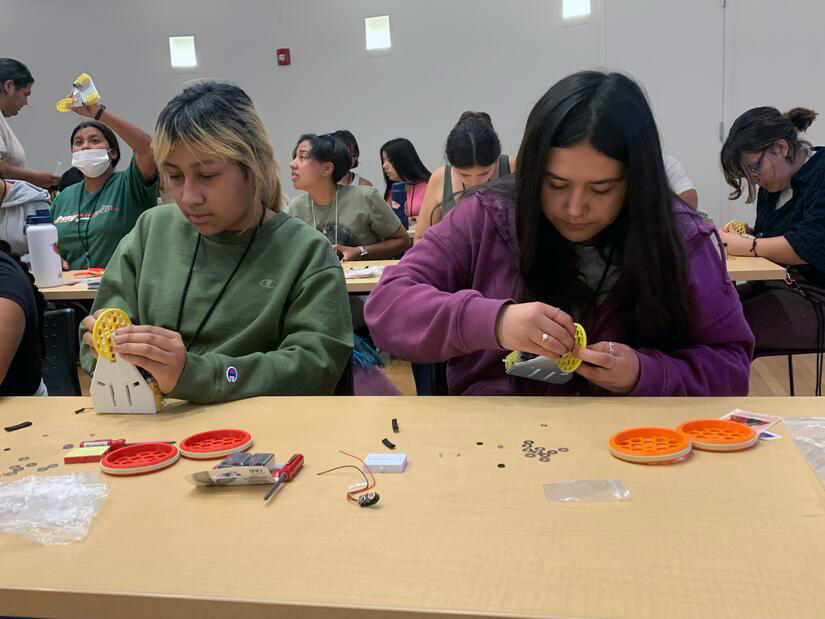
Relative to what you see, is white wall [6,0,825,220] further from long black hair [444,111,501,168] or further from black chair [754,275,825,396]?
black chair [754,275,825,396]

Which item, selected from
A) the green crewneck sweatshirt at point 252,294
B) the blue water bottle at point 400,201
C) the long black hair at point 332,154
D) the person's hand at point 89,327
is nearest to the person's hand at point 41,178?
the long black hair at point 332,154

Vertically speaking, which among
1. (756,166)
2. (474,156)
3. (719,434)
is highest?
(474,156)

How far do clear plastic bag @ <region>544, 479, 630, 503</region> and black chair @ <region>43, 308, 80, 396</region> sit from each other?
1291mm

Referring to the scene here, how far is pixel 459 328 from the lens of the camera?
129 centimetres

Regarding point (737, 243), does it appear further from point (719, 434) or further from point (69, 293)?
point (69, 293)

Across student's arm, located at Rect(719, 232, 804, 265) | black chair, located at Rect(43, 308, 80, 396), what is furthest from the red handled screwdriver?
student's arm, located at Rect(719, 232, 804, 265)

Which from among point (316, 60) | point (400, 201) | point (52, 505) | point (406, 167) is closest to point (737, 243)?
point (52, 505)

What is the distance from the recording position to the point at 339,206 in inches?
153

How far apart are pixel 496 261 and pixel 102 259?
8.56 ft

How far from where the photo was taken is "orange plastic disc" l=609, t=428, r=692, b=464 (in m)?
0.96

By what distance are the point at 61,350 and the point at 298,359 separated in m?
0.72

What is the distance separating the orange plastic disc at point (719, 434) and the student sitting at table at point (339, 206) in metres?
2.83

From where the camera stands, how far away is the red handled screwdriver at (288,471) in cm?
93

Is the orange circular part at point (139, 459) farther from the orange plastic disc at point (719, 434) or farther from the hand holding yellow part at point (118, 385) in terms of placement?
the orange plastic disc at point (719, 434)
